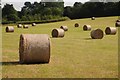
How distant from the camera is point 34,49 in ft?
46.9

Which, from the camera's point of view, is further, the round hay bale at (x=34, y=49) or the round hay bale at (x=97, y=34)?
the round hay bale at (x=97, y=34)

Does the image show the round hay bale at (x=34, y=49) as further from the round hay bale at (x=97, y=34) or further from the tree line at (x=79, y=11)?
the tree line at (x=79, y=11)

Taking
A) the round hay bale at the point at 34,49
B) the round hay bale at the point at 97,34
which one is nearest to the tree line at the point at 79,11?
the round hay bale at the point at 97,34

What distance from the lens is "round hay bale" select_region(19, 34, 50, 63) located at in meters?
14.3

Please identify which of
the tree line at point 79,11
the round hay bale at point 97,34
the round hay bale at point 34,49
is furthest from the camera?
A: the tree line at point 79,11

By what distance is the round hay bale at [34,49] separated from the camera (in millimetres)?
14258

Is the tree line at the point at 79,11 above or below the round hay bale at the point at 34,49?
above

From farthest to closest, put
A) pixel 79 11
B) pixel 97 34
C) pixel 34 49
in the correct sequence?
pixel 79 11 < pixel 97 34 < pixel 34 49

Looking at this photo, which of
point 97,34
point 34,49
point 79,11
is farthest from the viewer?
point 79,11

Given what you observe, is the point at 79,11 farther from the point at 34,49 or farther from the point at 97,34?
the point at 34,49

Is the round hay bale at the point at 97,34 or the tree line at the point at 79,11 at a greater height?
the tree line at the point at 79,11

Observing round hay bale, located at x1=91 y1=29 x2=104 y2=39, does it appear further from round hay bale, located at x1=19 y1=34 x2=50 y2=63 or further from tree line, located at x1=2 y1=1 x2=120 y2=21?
tree line, located at x1=2 y1=1 x2=120 y2=21

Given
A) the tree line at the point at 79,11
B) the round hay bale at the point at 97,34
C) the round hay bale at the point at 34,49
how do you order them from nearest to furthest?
the round hay bale at the point at 34,49
the round hay bale at the point at 97,34
the tree line at the point at 79,11

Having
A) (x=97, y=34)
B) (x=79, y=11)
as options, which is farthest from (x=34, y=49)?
(x=79, y=11)
